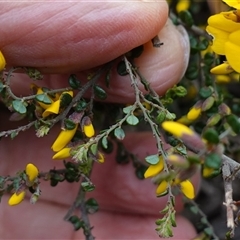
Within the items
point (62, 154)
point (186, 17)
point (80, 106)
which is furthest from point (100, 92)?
point (186, 17)

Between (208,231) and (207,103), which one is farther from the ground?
(207,103)

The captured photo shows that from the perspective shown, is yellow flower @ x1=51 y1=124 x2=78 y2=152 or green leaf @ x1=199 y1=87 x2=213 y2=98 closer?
yellow flower @ x1=51 y1=124 x2=78 y2=152

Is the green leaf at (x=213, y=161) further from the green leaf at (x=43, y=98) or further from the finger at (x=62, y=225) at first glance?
the finger at (x=62, y=225)

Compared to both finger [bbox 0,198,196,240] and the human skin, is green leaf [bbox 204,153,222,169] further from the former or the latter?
finger [bbox 0,198,196,240]

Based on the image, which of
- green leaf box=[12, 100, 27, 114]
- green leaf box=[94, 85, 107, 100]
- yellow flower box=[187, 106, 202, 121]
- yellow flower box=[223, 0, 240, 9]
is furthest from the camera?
yellow flower box=[187, 106, 202, 121]

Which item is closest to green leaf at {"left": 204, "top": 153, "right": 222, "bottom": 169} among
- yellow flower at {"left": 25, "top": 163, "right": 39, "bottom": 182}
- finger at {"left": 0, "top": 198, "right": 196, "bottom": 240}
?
yellow flower at {"left": 25, "top": 163, "right": 39, "bottom": 182}

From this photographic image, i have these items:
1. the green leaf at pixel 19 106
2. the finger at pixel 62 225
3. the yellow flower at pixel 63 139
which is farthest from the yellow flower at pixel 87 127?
the finger at pixel 62 225

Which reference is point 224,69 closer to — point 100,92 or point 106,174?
point 100,92
